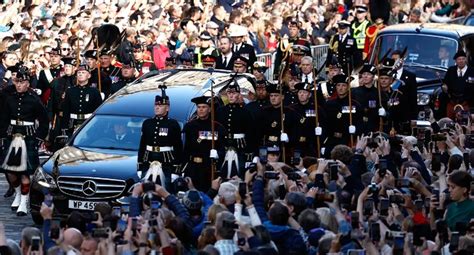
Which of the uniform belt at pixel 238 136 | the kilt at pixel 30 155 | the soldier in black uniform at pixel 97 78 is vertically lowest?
the kilt at pixel 30 155

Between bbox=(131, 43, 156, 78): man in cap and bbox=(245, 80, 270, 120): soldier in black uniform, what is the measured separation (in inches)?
197

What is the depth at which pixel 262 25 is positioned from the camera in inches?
1448

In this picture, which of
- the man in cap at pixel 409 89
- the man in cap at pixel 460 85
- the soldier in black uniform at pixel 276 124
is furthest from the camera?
the man in cap at pixel 460 85

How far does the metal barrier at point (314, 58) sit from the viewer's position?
110ft

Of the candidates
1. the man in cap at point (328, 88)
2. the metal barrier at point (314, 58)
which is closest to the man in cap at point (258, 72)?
the man in cap at point (328, 88)

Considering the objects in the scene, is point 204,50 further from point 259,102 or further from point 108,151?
point 108,151

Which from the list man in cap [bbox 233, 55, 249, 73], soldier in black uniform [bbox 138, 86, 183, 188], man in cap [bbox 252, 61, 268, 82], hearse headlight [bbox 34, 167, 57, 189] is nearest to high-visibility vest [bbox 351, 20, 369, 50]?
man in cap [bbox 252, 61, 268, 82]

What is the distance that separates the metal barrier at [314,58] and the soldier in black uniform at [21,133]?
914cm

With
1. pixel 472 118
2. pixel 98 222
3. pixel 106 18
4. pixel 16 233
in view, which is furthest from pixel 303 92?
pixel 106 18

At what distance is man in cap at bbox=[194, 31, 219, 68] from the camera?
30016 mm

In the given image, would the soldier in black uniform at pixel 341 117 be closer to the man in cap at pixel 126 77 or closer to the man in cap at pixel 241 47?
the man in cap at pixel 126 77

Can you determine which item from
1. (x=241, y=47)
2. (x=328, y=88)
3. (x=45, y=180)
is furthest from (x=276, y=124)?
(x=241, y=47)

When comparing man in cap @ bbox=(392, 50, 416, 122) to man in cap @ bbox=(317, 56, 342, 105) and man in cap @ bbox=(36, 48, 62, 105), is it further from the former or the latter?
man in cap @ bbox=(36, 48, 62, 105)

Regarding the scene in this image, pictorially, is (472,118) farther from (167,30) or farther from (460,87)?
(167,30)
